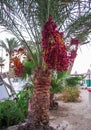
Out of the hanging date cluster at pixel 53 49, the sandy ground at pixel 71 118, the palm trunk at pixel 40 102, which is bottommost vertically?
the sandy ground at pixel 71 118

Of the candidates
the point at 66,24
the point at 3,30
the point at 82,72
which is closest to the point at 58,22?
the point at 66,24

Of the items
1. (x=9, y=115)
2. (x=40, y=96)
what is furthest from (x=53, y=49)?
(x=9, y=115)

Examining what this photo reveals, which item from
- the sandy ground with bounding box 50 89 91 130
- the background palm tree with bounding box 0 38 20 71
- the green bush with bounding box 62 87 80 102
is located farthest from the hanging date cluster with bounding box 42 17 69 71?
the green bush with bounding box 62 87 80 102

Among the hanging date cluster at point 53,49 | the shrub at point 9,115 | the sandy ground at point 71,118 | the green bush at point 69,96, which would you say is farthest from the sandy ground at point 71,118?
the hanging date cluster at point 53,49

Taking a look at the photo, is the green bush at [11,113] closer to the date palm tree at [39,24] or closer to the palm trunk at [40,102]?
the palm trunk at [40,102]

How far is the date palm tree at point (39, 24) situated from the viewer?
491 centimetres

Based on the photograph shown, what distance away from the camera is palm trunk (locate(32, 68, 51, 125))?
5.36 m

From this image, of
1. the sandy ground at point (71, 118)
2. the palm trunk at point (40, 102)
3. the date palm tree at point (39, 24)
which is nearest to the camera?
the date palm tree at point (39, 24)

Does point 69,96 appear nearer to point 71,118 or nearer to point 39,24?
point 71,118

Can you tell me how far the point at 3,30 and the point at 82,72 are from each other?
40.6 feet

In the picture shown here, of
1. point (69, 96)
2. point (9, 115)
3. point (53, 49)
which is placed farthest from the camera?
point (69, 96)

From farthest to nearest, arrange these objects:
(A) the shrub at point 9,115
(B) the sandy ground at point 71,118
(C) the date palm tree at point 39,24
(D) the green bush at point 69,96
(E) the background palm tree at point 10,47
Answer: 1. (D) the green bush at point 69,96
2. (E) the background palm tree at point 10,47
3. (B) the sandy ground at point 71,118
4. (A) the shrub at point 9,115
5. (C) the date palm tree at point 39,24

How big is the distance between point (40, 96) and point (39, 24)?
1.47m

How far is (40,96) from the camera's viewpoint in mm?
5344
